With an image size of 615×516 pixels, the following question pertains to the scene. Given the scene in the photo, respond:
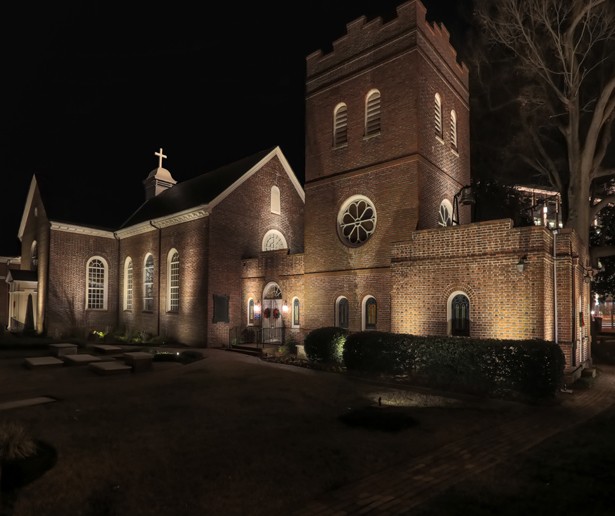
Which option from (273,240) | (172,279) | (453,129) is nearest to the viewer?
(453,129)

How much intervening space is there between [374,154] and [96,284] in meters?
20.0

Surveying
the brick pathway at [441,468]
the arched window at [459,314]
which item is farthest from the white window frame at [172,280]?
the brick pathway at [441,468]

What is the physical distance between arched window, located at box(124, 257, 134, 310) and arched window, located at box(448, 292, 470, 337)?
21.0m

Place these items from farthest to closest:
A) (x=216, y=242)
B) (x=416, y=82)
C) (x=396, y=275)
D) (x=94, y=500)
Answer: (x=216, y=242) → (x=416, y=82) → (x=396, y=275) → (x=94, y=500)

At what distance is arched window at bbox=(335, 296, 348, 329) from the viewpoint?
18.4 metres

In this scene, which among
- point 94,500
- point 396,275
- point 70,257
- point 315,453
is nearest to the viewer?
point 94,500

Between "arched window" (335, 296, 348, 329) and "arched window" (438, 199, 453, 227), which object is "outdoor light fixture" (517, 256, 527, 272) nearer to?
"arched window" (438, 199, 453, 227)

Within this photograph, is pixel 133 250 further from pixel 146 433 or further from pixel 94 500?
pixel 94 500

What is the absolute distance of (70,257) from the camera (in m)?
28.1

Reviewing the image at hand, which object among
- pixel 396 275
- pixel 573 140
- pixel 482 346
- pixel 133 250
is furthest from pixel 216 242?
pixel 573 140

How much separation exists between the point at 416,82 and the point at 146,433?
14505 millimetres

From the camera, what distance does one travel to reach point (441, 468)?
644cm

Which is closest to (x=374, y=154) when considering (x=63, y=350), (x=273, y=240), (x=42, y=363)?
(x=273, y=240)

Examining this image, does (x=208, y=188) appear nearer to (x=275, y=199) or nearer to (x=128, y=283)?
(x=275, y=199)
